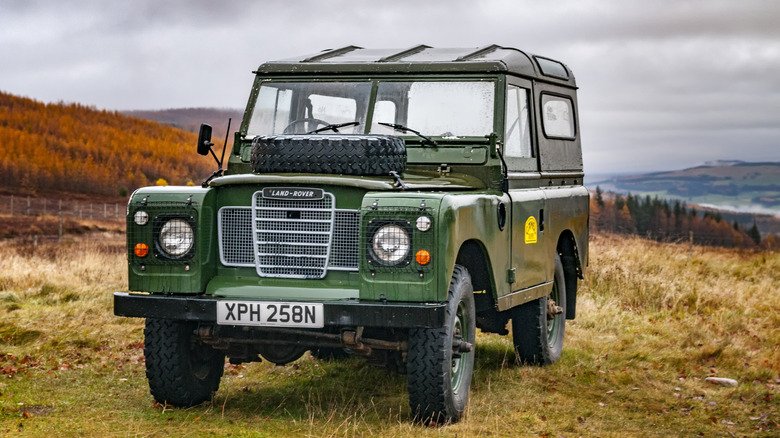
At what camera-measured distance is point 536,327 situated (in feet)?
29.1

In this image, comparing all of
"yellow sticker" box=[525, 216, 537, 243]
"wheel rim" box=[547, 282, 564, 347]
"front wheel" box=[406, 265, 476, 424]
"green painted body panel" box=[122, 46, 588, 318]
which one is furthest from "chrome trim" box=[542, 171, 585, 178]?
"front wheel" box=[406, 265, 476, 424]

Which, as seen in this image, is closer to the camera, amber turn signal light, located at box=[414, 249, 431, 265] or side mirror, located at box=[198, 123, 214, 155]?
amber turn signal light, located at box=[414, 249, 431, 265]

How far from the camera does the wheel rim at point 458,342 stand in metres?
6.65

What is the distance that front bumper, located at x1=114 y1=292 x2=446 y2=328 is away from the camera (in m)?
5.96

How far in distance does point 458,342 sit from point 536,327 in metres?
2.43

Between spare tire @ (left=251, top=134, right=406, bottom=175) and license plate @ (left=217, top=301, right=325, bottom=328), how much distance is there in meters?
1.08

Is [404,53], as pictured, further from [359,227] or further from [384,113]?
[359,227]

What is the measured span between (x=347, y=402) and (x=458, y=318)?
1293mm

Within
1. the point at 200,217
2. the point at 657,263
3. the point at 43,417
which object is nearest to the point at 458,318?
the point at 200,217

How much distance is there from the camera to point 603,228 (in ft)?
80.1

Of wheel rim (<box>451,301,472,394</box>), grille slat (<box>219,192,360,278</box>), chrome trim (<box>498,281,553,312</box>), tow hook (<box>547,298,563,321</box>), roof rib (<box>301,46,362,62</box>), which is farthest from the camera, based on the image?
tow hook (<box>547,298,563,321</box>)

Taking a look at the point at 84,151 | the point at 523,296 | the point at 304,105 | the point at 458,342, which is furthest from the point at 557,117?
the point at 84,151

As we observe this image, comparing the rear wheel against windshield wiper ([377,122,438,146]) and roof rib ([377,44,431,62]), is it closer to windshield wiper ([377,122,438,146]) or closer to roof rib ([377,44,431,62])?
windshield wiper ([377,122,438,146])

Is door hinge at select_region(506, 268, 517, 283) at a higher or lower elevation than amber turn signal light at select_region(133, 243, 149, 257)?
lower
